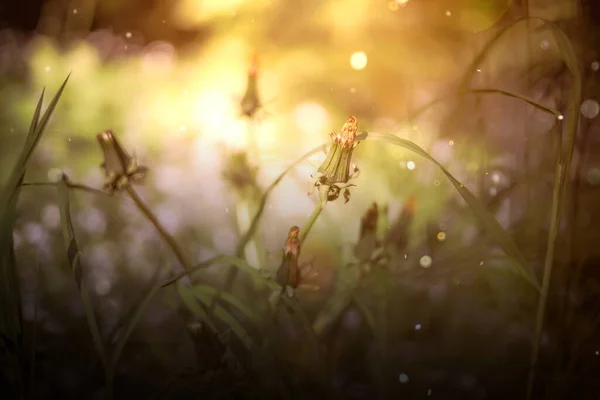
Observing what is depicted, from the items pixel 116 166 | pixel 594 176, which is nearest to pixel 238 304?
pixel 116 166

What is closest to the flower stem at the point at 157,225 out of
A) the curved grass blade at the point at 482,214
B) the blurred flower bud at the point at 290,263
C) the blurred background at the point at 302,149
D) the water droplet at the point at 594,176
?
the blurred background at the point at 302,149

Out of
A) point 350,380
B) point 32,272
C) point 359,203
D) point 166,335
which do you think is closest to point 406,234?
point 359,203

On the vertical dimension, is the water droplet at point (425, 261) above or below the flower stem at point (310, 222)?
below

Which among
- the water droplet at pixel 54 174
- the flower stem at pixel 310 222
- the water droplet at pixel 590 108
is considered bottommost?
the flower stem at pixel 310 222

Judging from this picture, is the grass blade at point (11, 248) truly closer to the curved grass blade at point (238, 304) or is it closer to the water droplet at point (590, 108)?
the curved grass blade at point (238, 304)

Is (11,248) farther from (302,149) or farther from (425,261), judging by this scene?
(425,261)

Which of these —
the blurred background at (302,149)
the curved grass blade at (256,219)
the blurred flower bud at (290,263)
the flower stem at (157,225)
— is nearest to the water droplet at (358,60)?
the blurred background at (302,149)
